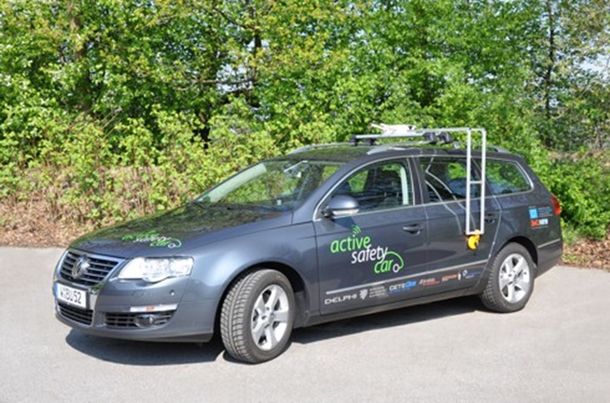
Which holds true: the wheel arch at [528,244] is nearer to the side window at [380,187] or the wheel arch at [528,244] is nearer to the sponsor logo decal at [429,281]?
the sponsor logo decal at [429,281]

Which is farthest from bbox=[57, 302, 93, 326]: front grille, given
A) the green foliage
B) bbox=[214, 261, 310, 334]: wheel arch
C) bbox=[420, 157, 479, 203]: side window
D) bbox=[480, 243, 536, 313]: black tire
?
the green foliage

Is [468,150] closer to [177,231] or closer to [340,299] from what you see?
[340,299]

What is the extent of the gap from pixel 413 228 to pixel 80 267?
8.76 ft

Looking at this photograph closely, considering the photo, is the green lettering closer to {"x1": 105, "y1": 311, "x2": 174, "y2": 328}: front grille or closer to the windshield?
the windshield

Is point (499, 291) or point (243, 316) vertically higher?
point (243, 316)

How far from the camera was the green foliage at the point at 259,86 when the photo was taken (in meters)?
11.4

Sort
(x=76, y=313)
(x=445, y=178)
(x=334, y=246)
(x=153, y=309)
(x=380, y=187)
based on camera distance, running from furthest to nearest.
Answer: (x=445, y=178), (x=380, y=187), (x=334, y=246), (x=76, y=313), (x=153, y=309)

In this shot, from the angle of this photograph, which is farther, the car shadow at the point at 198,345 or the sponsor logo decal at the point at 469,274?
the sponsor logo decal at the point at 469,274

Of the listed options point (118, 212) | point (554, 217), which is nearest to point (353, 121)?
point (118, 212)

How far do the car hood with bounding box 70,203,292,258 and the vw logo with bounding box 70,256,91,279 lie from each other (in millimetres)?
81

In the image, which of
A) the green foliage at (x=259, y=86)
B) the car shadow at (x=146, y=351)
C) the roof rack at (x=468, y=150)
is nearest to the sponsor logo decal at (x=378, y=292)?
the roof rack at (x=468, y=150)

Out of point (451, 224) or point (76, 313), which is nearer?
point (76, 313)

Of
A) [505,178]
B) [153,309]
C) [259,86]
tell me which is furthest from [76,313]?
[259,86]

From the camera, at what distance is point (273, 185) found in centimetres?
627
